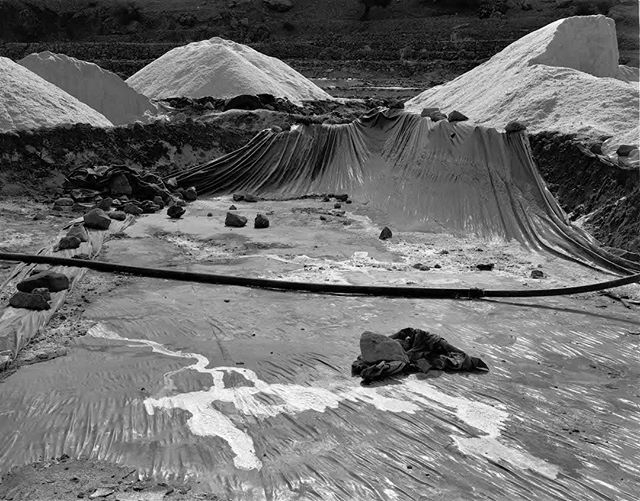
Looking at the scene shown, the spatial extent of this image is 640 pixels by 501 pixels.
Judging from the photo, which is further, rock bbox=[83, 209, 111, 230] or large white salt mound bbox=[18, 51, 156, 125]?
large white salt mound bbox=[18, 51, 156, 125]

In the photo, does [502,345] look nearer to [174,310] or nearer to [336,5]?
[174,310]

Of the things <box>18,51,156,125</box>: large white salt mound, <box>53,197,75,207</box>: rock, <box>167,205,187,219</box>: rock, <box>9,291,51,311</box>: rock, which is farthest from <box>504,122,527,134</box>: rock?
<box>18,51,156,125</box>: large white salt mound

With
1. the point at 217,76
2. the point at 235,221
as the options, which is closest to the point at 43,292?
the point at 235,221

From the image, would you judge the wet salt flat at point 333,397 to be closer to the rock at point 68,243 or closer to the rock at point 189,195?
the rock at point 68,243

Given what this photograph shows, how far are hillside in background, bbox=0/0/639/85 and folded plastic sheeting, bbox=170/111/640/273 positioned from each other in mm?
15525

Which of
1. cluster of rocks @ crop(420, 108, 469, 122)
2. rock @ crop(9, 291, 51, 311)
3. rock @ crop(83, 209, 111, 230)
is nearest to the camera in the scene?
rock @ crop(9, 291, 51, 311)

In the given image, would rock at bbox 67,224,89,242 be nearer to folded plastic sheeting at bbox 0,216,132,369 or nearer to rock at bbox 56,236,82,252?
rock at bbox 56,236,82,252

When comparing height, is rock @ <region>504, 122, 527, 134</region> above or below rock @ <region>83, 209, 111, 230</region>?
above

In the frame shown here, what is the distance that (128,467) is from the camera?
3.73m

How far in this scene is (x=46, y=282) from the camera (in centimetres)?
609

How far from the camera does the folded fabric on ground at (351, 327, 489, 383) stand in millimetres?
4809

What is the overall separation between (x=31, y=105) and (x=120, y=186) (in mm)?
2210

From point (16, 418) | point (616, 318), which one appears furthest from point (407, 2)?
point (16, 418)

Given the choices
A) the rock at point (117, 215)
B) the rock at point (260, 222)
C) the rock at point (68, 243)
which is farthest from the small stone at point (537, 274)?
the rock at point (117, 215)
